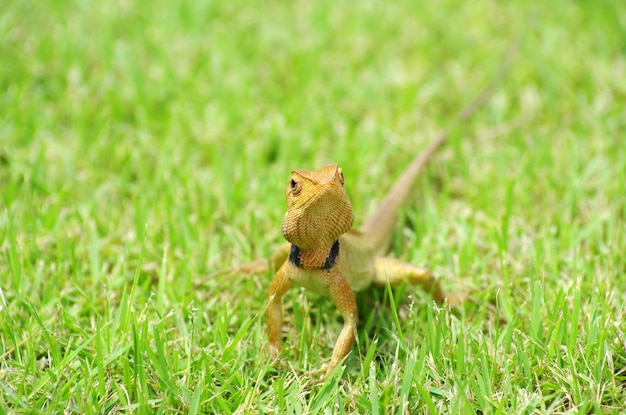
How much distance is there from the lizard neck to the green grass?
0.37 meters

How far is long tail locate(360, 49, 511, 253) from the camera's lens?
398 centimetres

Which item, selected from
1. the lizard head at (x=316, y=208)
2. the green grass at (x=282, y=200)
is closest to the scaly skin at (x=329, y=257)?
the lizard head at (x=316, y=208)

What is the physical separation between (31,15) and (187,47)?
4.66 ft

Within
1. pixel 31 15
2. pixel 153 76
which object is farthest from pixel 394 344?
pixel 31 15

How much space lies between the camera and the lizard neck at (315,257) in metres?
3.07

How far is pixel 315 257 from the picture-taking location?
10.1 feet

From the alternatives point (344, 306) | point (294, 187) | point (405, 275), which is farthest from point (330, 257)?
point (405, 275)

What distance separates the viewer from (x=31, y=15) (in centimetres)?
616

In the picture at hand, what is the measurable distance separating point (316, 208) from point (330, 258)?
0.35 meters

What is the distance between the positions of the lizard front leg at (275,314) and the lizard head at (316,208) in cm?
34

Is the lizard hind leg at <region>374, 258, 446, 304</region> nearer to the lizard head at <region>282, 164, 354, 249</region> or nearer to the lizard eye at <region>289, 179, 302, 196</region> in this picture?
the lizard head at <region>282, 164, 354, 249</region>

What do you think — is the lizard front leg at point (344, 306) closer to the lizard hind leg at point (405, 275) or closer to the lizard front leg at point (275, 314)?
the lizard front leg at point (275, 314)

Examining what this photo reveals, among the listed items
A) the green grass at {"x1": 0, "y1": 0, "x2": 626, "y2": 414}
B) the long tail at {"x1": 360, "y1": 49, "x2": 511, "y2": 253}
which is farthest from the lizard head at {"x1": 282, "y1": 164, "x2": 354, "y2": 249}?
the long tail at {"x1": 360, "y1": 49, "x2": 511, "y2": 253}

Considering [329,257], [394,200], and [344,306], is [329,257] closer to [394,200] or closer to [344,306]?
[344,306]
